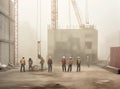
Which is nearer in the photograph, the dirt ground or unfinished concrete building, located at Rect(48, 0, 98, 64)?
the dirt ground

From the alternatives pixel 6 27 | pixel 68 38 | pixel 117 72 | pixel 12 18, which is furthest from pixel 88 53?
pixel 117 72

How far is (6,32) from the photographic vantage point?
3778cm

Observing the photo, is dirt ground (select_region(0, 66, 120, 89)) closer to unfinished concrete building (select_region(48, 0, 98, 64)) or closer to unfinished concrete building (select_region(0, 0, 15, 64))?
unfinished concrete building (select_region(0, 0, 15, 64))

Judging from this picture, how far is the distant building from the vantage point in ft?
178

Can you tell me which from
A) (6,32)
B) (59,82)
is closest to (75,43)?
(6,32)

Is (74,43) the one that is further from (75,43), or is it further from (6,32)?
(6,32)

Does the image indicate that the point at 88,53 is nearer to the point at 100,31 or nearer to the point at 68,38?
the point at 68,38

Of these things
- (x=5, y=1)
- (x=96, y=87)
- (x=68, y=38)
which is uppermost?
(x=5, y=1)

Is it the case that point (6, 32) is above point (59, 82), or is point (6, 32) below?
above

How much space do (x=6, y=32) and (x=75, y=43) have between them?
1980cm

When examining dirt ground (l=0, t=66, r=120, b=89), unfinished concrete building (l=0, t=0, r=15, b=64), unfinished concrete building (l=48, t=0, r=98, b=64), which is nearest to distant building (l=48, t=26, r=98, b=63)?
unfinished concrete building (l=48, t=0, r=98, b=64)

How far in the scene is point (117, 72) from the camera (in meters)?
26.7

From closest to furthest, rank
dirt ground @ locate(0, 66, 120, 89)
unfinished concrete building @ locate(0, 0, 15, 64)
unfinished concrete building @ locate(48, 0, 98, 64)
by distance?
dirt ground @ locate(0, 66, 120, 89), unfinished concrete building @ locate(0, 0, 15, 64), unfinished concrete building @ locate(48, 0, 98, 64)

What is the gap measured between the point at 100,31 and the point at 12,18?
35.4m
